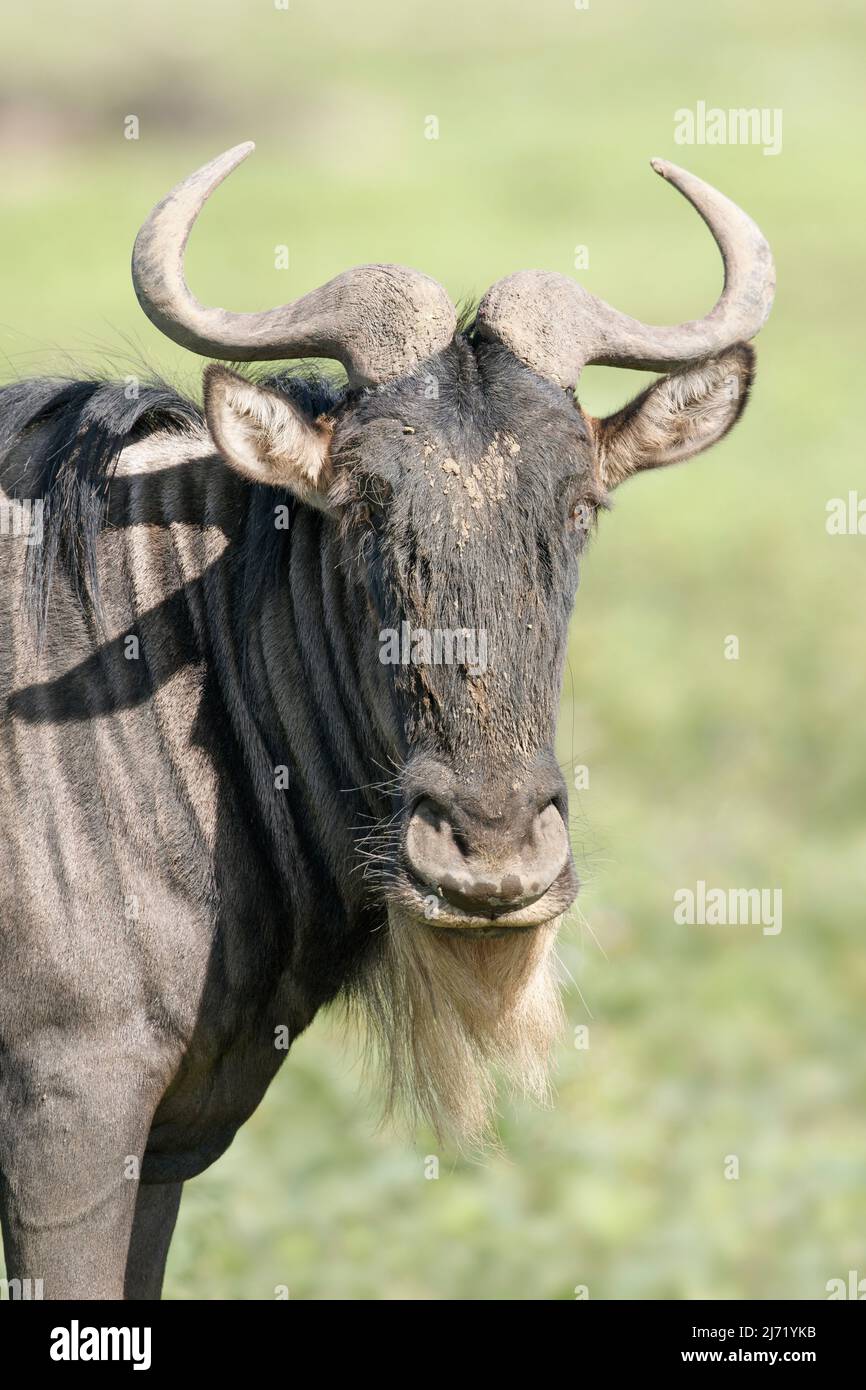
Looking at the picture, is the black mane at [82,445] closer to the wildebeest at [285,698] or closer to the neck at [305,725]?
the wildebeest at [285,698]

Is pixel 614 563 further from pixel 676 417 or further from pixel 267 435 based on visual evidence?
pixel 267 435

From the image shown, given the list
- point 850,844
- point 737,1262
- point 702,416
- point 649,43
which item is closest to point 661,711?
point 850,844

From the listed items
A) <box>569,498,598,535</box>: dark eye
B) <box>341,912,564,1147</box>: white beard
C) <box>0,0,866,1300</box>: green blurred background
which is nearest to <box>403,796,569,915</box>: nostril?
<box>341,912,564,1147</box>: white beard

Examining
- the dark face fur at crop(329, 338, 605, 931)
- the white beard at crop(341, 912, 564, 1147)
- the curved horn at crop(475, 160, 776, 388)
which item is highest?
the curved horn at crop(475, 160, 776, 388)

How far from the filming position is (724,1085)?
10.9m

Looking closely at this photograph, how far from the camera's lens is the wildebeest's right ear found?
16.3 feet

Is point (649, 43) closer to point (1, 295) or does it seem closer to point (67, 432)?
point (1, 295)

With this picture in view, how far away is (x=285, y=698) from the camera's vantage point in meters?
5.48

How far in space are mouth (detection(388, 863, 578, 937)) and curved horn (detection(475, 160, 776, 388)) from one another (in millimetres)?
1488

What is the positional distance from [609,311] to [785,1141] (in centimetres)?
630

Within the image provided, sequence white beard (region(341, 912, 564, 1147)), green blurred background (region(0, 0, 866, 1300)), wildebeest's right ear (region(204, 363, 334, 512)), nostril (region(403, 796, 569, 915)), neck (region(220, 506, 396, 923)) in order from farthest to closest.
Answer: green blurred background (region(0, 0, 866, 1300)) → neck (region(220, 506, 396, 923)) → white beard (region(341, 912, 564, 1147)) → wildebeest's right ear (region(204, 363, 334, 512)) → nostril (region(403, 796, 569, 915))

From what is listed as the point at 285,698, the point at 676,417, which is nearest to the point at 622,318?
the point at 676,417

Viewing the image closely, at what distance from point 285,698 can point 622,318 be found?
1554 mm

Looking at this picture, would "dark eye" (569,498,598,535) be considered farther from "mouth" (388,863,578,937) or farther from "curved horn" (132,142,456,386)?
"mouth" (388,863,578,937)
